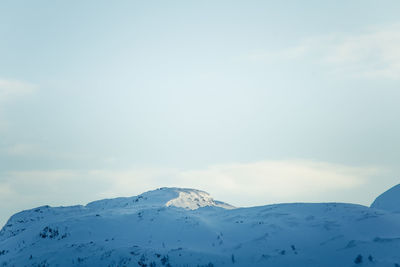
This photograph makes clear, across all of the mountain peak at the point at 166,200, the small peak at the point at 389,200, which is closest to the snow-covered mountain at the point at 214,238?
the mountain peak at the point at 166,200

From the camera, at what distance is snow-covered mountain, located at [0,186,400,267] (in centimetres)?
3161

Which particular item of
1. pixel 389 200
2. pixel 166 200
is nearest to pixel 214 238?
pixel 166 200

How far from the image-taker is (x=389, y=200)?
50969mm

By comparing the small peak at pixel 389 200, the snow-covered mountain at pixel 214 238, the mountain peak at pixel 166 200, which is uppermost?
the mountain peak at pixel 166 200

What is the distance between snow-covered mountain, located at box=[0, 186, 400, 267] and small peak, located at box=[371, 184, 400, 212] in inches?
432

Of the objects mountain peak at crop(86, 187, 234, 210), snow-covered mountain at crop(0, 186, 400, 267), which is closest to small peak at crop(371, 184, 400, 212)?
snow-covered mountain at crop(0, 186, 400, 267)

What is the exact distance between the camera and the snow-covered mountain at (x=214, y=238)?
104ft

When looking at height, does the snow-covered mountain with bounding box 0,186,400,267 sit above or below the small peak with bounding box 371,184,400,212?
below

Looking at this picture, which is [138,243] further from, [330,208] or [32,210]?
[32,210]

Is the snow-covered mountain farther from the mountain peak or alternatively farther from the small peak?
the small peak

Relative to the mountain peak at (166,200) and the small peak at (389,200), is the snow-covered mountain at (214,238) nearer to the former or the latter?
the mountain peak at (166,200)

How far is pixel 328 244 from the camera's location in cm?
3284

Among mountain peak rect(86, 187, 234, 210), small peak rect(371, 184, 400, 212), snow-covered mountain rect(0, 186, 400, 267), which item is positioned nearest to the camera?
snow-covered mountain rect(0, 186, 400, 267)

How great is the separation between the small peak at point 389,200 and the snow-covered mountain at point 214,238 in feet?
36.0
